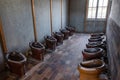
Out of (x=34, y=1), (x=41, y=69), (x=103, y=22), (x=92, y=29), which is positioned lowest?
(x=41, y=69)

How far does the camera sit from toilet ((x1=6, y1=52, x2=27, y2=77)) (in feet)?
8.81

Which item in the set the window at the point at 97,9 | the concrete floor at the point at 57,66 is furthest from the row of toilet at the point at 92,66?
the window at the point at 97,9

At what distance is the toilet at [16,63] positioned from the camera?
8.81ft

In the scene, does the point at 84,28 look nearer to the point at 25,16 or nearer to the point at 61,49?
the point at 61,49

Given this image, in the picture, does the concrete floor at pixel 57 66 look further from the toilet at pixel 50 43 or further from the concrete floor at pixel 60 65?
the toilet at pixel 50 43

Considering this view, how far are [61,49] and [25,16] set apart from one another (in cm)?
204

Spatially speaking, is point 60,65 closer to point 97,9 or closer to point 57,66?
point 57,66

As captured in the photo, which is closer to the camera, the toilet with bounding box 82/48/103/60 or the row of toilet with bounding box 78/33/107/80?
the row of toilet with bounding box 78/33/107/80

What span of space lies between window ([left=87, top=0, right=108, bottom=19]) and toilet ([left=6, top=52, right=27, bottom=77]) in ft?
17.8

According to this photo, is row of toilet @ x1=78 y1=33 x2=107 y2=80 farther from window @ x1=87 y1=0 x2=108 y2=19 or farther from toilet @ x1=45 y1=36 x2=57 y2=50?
window @ x1=87 y1=0 x2=108 y2=19

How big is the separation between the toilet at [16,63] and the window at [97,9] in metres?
5.44

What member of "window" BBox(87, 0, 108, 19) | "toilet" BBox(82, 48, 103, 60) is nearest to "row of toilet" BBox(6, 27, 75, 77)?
"toilet" BBox(82, 48, 103, 60)

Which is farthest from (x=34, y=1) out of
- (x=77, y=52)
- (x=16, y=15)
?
(x=77, y=52)

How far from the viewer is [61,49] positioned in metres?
4.76
